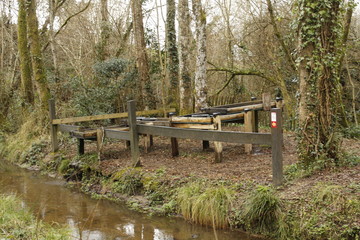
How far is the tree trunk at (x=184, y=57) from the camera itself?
1090 centimetres

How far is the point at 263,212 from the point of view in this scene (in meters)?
4.96

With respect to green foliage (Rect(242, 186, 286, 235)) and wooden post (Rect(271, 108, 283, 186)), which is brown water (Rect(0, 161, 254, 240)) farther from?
wooden post (Rect(271, 108, 283, 186))

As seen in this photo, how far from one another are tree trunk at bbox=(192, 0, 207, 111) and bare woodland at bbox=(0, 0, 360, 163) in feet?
0.09

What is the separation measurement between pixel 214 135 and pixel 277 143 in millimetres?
1307

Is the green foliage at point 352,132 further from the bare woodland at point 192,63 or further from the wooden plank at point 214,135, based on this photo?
the wooden plank at point 214,135

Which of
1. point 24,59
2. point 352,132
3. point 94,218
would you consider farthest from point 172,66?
point 94,218

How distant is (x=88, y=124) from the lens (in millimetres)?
12633

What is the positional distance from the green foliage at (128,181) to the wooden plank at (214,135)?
2.95 ft

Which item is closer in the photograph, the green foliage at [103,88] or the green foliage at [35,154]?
the green foliage at [35,154]

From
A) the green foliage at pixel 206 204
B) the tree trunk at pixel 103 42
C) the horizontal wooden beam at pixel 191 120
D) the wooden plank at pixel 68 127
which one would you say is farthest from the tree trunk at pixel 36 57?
the green foliage at pixel 206 204

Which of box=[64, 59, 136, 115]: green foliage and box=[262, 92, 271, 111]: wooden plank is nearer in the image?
box=[262, 92, 271, 111]: wooden plank

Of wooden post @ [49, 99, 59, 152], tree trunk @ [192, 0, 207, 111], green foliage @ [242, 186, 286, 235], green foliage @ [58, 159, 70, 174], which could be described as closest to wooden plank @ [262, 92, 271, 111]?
tree trunk @ [192, 0, 207, 111]

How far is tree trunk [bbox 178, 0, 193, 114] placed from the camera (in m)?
10.9

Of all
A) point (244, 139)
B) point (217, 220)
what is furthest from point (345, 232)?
point (244, 139)
